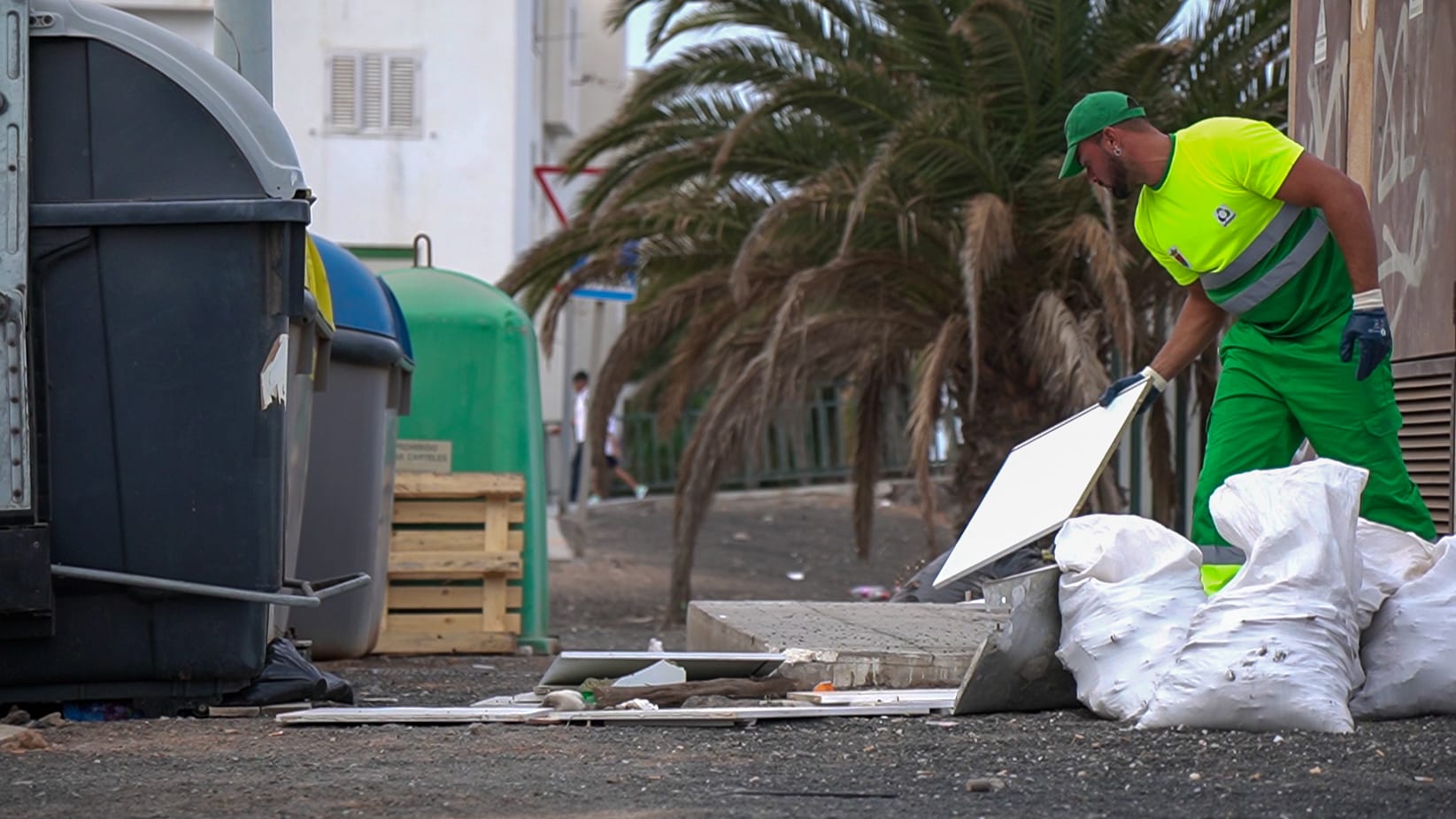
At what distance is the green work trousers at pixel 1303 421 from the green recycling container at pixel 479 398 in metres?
4.36

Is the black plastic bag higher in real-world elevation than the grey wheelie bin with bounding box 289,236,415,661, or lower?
lower

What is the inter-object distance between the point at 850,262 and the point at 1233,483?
6.06 m

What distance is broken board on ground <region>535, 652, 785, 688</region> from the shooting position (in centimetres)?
533

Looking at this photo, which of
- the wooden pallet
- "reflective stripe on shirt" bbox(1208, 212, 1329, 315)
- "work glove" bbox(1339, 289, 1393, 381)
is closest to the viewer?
"work glove" bbox(1339, 289, 1393, 381)

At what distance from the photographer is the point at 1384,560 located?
14.6ft

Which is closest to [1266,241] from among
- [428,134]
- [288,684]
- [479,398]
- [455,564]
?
[288,684]

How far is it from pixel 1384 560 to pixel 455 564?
4.76 metres

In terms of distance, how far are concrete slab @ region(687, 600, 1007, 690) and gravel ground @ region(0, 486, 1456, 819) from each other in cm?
59

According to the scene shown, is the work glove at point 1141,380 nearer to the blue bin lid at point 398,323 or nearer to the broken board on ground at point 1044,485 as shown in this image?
the broken board on ground at point 1044,485

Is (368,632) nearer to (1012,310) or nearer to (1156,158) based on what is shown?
(1156,158)

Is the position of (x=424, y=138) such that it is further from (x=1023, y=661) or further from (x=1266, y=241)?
(x=1023, y=661)

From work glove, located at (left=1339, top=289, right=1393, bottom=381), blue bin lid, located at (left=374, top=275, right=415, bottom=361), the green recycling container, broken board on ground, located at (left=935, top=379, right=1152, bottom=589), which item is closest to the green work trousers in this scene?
work glove, located at (left=1339, top=289, right=1393, bottom=381)

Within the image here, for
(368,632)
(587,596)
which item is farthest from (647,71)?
(368,632)

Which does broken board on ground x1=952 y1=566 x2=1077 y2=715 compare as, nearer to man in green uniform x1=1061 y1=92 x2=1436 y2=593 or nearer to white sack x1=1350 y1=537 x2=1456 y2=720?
man in green uniform x1=1061 y1=92 x2=1436 y2=593
